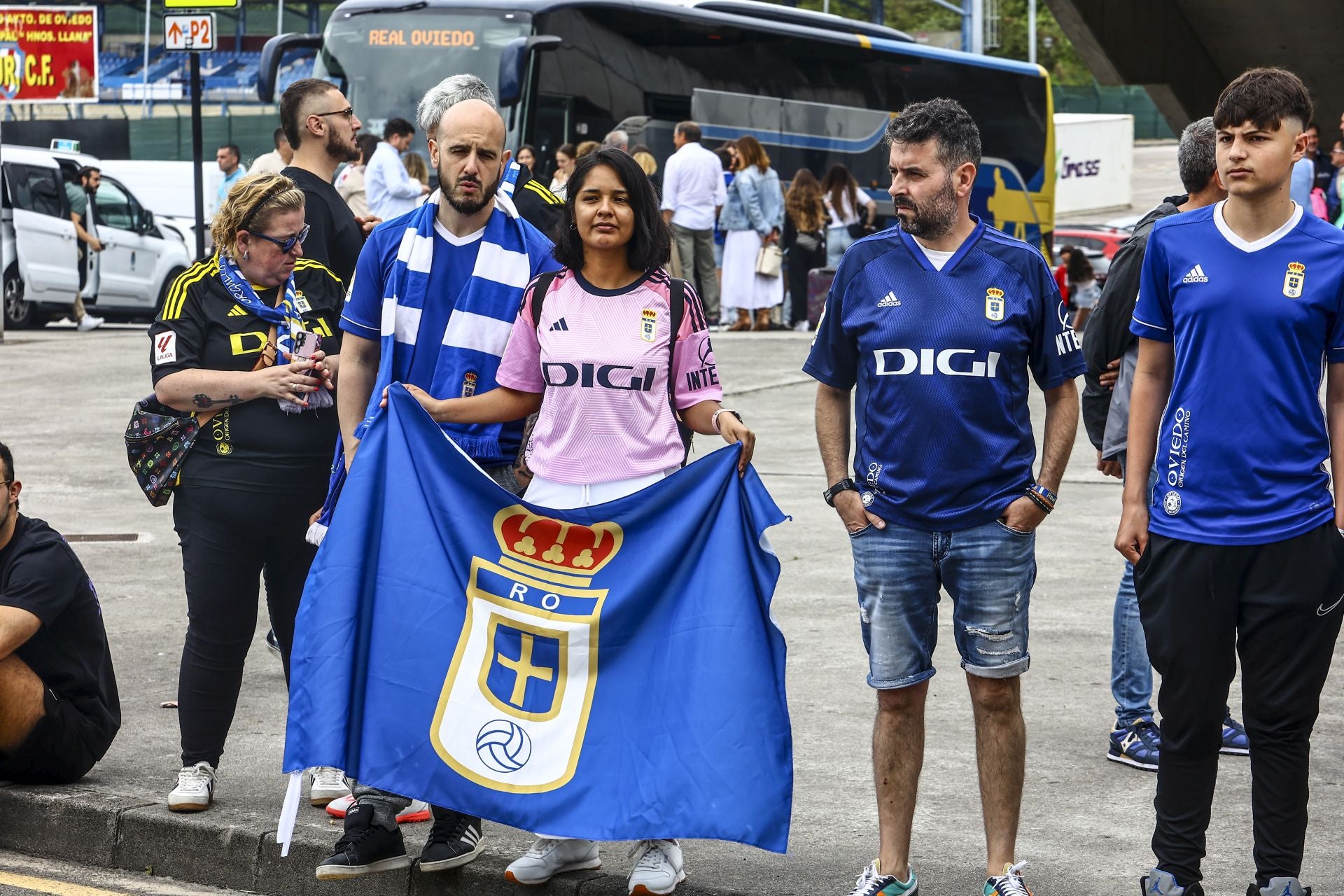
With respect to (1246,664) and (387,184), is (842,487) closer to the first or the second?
(1246,664)

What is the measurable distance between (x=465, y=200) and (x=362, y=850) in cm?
179

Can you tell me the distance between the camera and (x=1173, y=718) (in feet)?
14.7

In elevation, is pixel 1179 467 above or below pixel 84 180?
below

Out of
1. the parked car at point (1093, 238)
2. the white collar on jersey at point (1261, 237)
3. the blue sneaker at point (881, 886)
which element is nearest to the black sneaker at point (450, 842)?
the blue sneaker at point (881, 886)

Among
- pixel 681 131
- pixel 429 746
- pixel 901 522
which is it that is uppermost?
pixel 681 131

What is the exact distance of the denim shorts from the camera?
14.8 feet

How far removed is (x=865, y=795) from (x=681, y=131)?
15.4 m

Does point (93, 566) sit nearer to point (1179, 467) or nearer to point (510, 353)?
point (510, 353)

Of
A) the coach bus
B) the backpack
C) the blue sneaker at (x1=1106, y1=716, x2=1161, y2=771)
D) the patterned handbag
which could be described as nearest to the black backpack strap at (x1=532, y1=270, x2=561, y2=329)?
the backpack

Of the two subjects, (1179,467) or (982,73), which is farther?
(982,73)

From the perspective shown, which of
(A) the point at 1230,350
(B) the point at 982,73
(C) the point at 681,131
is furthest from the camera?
(B) the point at 982,73

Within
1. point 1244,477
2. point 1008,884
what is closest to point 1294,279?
point 1244,477

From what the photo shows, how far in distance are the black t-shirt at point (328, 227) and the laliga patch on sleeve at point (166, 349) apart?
2.21 feet

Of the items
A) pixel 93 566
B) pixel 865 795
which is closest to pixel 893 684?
pixel 865 795
